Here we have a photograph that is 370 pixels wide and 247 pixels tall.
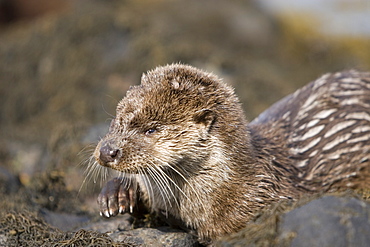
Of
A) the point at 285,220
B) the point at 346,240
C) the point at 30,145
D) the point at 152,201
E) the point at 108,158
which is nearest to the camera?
the point at 346,240

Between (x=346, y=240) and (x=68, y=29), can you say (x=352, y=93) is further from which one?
(x=68, y=29)

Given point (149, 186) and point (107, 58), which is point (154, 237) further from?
point (107, 58)

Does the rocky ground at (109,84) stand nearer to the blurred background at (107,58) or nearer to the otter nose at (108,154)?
the blurred background at (107,58)

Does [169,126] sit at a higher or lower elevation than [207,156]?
higher

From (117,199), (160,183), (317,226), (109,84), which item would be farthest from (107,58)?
(317,226)

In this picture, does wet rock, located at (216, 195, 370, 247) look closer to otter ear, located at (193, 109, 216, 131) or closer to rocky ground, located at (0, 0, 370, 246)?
rocky ground, located at (0, 0, 370, 246)

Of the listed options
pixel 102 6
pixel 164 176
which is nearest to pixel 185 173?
pixel 164 176

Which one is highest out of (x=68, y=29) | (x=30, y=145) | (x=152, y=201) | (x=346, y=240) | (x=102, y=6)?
(x=102, y=6)

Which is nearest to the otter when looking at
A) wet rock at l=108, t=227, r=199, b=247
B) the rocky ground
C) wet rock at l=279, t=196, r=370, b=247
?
wet rock at l=108, t=227, r=199, b=247
